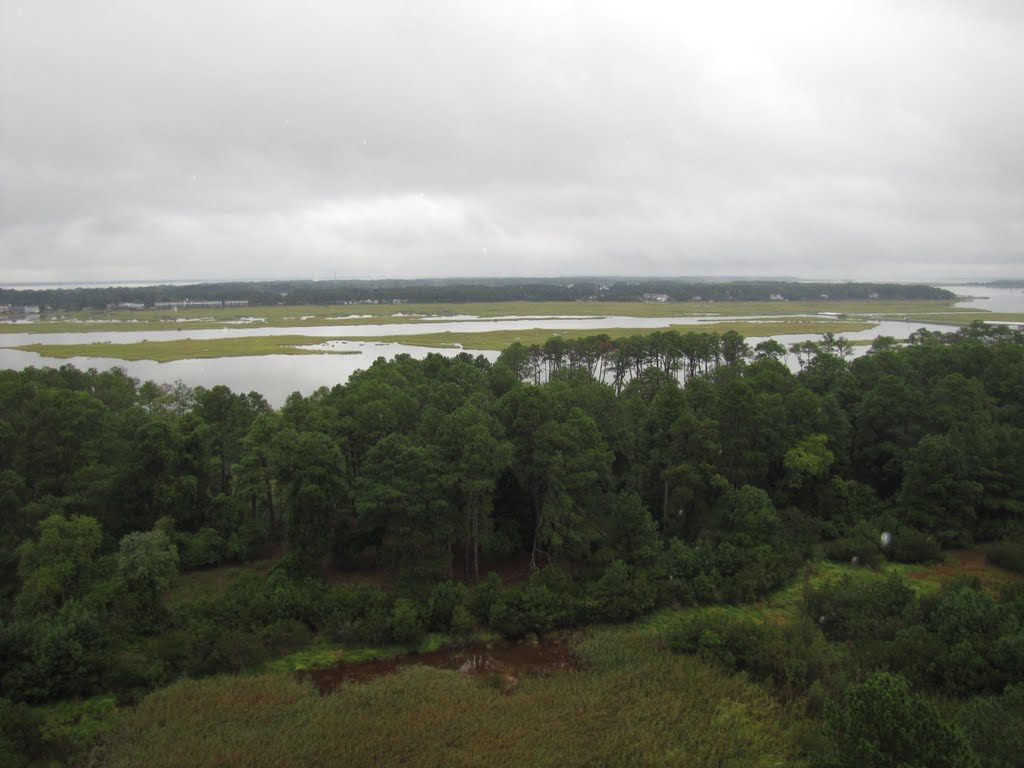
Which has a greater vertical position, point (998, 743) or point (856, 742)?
point (856, 742)

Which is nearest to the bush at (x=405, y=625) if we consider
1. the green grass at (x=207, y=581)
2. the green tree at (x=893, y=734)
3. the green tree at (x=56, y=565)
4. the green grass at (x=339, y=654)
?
the green grass at (x=339, y=654)

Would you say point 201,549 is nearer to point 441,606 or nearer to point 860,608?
point 441,606

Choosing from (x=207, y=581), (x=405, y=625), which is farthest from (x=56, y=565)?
(x=405, y=625)

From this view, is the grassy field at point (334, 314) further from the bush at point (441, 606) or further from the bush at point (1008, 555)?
the bush at point (1008, 555)

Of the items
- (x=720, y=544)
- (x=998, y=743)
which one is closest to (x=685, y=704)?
(x=998, y=743)

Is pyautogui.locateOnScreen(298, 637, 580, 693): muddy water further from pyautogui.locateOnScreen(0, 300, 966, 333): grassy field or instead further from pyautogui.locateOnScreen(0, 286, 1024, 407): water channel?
pyautogui.locateOnScreen(0, 300, 966, 333): grassy field

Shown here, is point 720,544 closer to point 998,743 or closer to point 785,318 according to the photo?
point 998,743
